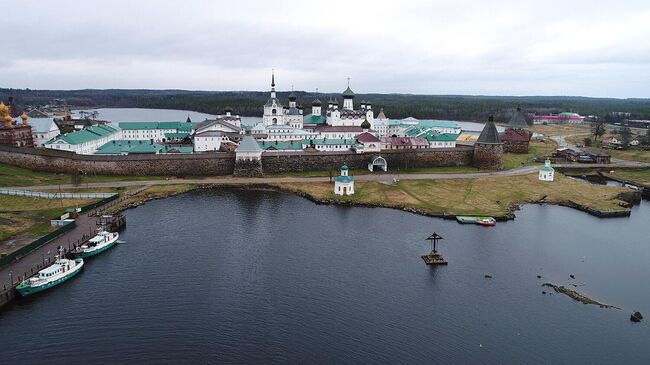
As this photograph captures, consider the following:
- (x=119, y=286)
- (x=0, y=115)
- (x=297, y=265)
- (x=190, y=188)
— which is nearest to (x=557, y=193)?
(x=297, y=265)

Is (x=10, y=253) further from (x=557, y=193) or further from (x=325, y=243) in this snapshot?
(x=557, y=193)

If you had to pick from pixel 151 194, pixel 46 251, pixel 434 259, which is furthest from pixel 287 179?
pixel 46 251

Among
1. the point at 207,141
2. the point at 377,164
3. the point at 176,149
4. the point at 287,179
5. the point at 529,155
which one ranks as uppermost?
the point at 207,141

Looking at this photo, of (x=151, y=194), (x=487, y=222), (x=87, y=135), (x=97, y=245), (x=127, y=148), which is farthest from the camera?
(x=87, y=135)

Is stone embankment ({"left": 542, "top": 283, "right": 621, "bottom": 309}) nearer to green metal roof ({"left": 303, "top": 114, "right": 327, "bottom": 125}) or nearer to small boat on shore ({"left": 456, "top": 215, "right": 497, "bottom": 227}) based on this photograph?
small boat on shore ({"left": 456, "top": 215, "right": 497, "bottom": 227})

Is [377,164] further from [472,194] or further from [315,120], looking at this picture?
[315,120]

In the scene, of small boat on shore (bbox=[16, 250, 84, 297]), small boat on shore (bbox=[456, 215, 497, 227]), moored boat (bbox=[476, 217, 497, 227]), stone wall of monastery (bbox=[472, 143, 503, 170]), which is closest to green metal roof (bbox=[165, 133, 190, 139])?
stone wall of monastery (bbox=[472, 143, 503, 170])

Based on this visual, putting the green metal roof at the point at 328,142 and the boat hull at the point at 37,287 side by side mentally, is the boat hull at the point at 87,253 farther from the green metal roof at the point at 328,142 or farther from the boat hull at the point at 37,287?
the green metal roof at the point at 328,142
